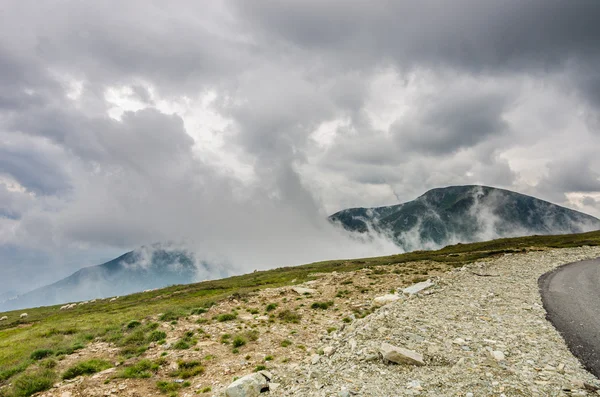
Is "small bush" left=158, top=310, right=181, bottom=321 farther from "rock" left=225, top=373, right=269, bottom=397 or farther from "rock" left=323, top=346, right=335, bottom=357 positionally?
"rock" left=323, top=346, right=335, bottom=357

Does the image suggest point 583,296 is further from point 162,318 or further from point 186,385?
point 162,318

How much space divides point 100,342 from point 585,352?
92.3 feet

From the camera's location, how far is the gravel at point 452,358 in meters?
9.09

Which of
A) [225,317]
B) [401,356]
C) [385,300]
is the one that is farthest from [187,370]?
[385,300]

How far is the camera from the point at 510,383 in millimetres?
9000

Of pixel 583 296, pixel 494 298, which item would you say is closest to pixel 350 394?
pixel 494 298

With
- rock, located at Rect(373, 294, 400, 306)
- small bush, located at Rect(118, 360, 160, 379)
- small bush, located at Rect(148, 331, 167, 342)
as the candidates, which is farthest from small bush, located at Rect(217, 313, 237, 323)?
rock, located at Rect(373, 294, 400, 306)

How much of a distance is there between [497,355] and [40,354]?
26187 millimetres

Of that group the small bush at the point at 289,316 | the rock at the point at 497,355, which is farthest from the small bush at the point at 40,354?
the rock at the point at 497,355

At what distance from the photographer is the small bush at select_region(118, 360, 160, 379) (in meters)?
13.9

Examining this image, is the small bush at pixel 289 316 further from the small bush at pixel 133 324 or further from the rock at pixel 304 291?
the small bush at pixel 133 324

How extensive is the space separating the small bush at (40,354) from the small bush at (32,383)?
4600 mm

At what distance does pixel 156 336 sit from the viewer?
19797mm

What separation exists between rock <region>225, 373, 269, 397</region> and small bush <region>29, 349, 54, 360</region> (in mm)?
15698
